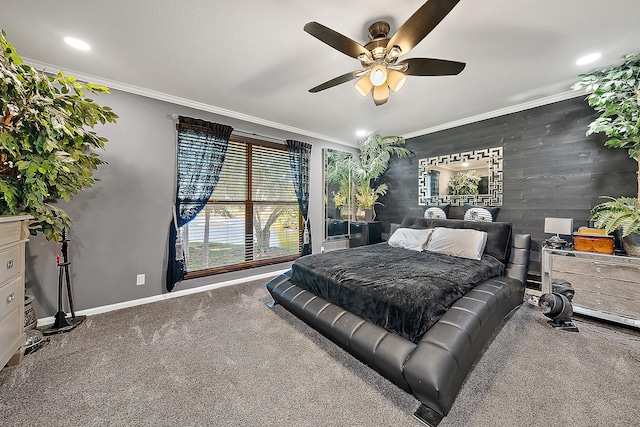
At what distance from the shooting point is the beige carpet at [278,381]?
1.34m

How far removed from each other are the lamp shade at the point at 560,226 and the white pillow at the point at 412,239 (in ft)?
4.20

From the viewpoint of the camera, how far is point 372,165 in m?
4.85

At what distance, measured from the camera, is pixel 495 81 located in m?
2.70

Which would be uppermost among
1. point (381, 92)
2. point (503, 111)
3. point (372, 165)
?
point (503, 111)

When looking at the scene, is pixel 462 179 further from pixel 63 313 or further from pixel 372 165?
pixel 63 313

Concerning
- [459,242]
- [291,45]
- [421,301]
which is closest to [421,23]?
[291,45]

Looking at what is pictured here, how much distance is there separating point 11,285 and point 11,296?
80 mm

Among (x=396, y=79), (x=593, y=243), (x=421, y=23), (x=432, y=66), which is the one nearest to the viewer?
(x=421, y=23)

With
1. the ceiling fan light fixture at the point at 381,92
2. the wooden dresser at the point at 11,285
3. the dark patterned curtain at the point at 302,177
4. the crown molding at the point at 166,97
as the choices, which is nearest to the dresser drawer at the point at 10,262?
the wooden dresser at the point at 11,285

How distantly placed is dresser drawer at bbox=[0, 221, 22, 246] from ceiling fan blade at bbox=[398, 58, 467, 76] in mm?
3124

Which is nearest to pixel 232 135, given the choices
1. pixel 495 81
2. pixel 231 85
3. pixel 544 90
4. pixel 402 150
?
pixel 231 85

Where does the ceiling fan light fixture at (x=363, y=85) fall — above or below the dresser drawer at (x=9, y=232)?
above

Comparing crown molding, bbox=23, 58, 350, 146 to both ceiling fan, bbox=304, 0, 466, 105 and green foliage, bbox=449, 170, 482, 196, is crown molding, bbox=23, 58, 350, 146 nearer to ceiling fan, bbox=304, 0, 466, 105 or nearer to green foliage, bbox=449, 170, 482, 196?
ceiling fan, bbox=304, 0, 466, 105

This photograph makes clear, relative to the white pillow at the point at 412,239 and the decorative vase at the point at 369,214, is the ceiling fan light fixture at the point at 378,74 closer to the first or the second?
the white pillow at the point at 412,239
